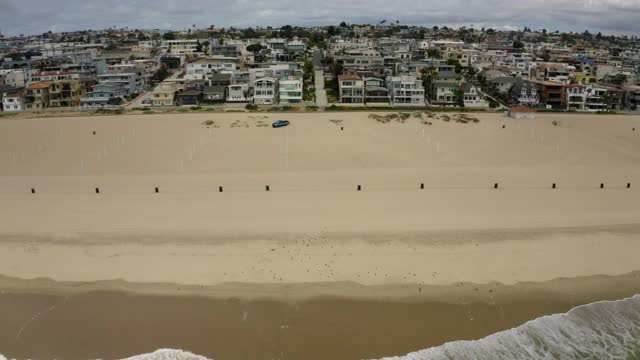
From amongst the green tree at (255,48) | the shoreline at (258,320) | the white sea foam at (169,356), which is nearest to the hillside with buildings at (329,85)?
the green tree at (255,48)

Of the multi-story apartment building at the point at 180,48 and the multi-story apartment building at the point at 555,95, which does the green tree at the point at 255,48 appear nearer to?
the multi-story apartment building at the point at 180,48

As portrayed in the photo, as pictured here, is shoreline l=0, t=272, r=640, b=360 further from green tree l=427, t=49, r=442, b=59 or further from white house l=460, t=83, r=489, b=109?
green tree l=427, t=49, r=442, b=59

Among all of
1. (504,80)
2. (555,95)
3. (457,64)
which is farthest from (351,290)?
(457,64)

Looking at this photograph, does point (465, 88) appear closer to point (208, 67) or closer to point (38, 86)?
point (208, 67)

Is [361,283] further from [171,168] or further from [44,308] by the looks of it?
[171,168]

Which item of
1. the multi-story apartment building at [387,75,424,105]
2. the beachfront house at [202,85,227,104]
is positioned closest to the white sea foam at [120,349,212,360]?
the beachfront house at [202,85,227,104]

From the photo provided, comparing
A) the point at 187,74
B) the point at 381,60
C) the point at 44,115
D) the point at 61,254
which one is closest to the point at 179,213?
the point at 61,254
